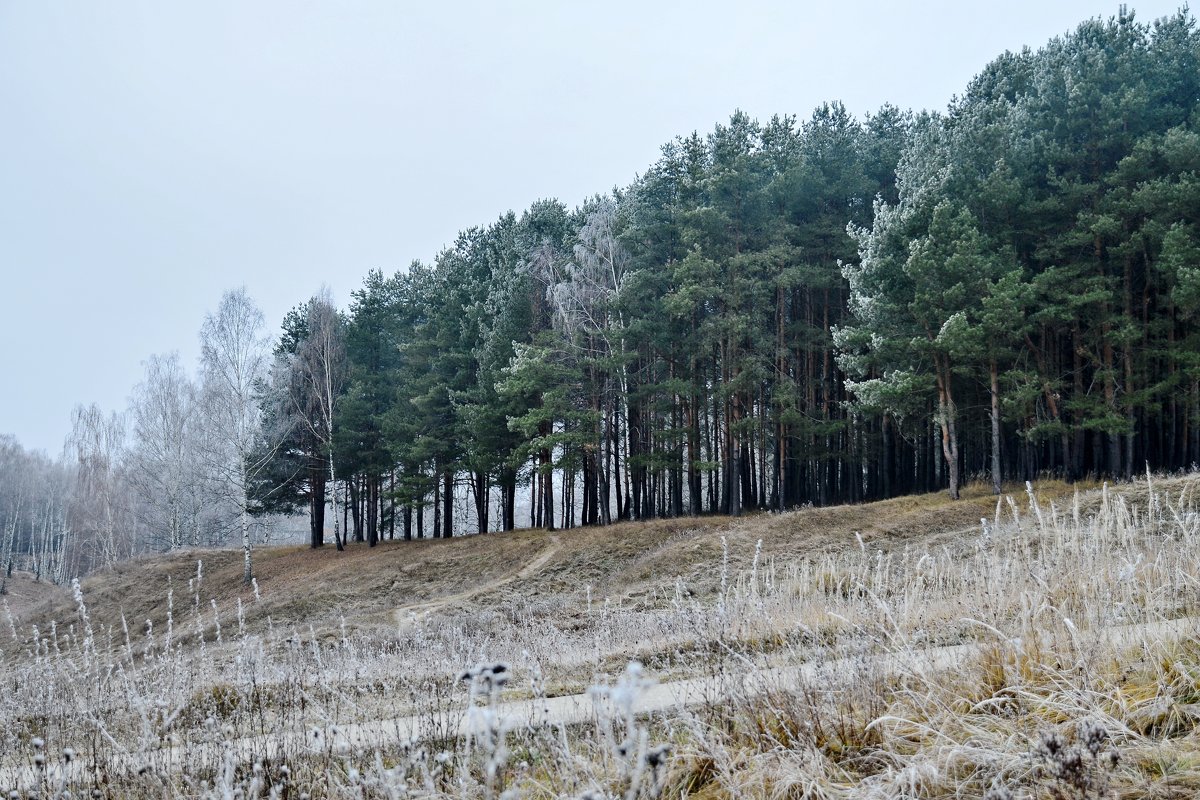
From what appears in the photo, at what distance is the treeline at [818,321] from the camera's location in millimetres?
19547

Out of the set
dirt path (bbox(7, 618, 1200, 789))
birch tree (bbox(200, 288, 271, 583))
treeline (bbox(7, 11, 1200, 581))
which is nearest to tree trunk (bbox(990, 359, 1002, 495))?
treeline (bbox(7, 11, 1200, 581))

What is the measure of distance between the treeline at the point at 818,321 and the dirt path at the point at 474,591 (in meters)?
4.26

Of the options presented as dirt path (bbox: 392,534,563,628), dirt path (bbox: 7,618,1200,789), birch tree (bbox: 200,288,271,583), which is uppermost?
birch tree (bbox: 200,288,271,583)

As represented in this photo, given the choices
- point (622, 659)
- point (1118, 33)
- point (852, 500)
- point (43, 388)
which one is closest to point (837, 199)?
point (1118, 33)

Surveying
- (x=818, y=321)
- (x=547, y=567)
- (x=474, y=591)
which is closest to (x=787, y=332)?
(x=818, y=321)

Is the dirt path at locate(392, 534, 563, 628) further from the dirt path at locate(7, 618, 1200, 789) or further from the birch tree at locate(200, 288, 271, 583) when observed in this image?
the birch tree at locate(200, 288, 271, 583)

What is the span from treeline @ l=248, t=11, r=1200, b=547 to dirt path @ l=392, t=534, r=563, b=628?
14.0 feet

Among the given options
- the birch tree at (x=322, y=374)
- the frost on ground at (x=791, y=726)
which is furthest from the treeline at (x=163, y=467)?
the frost on ground at (x=791, y=726)

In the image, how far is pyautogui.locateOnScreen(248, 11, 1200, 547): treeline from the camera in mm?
19547

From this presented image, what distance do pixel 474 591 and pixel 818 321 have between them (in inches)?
685

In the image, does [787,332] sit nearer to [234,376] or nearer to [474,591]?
[474,591]

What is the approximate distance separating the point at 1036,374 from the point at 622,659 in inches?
695

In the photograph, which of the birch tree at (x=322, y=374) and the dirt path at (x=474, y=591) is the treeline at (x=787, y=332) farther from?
the dirt path at (x=474, y=591)

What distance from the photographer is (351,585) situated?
72.8ft
